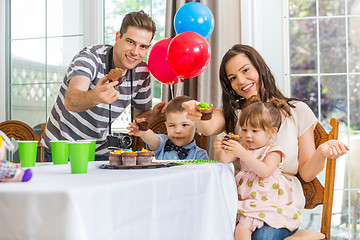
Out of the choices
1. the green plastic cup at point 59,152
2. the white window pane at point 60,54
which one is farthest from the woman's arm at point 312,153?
the white window pane at point 60,54

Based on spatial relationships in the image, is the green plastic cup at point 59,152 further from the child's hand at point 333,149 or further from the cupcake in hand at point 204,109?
the child's hand at point 333,149

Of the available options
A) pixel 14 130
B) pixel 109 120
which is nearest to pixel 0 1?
pixel 14 130

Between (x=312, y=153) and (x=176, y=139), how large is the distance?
68cm

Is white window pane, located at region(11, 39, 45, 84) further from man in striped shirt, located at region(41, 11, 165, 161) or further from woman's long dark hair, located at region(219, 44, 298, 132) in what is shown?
woman's long dark hair, located at region(219, 44, 298, 132)

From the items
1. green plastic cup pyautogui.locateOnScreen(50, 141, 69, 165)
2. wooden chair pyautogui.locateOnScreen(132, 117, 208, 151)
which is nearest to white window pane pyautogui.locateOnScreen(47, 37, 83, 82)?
wooden chair pyautogui.locateOnScreen(132, 117, 208, 151)

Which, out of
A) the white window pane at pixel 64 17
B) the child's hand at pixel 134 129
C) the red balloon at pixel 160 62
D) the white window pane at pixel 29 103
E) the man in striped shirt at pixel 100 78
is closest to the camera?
the child's hand at pixel 134 129

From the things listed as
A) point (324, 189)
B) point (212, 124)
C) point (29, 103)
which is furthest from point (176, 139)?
point (29, 103)

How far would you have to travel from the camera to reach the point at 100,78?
7.22ft

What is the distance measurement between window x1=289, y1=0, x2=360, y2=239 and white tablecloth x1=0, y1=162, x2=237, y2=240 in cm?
168

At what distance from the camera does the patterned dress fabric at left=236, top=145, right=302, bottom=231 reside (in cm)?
155

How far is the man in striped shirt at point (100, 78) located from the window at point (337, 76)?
112 cm

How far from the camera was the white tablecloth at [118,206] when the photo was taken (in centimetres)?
79

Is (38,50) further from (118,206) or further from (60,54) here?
(118,206)

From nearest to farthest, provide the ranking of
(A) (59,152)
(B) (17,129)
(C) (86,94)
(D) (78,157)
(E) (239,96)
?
(D) (78,157) < (A) (59,152) < (C) (86,94) < (E) (239,96) < (B) (17,129)
